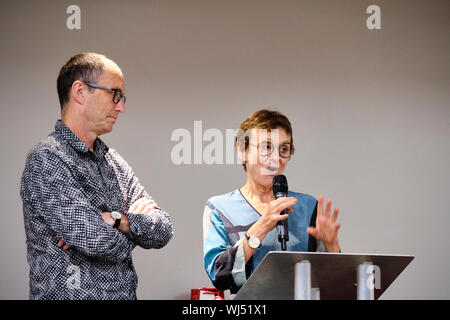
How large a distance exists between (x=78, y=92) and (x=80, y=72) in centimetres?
9

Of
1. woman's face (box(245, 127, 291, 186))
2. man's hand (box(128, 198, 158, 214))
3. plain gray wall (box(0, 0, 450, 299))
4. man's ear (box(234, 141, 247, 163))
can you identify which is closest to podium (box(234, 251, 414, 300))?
man's hand (box(128, 198, 158, 214))

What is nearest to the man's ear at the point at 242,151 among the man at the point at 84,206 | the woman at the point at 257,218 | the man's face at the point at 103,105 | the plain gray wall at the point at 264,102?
the woman at the point at 257,218

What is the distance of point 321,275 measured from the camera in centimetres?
224

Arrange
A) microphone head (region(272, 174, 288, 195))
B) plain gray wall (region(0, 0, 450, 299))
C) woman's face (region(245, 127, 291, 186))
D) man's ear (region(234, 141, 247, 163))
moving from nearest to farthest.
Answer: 1. microphone head (region(272, 174, 288, 195))
2. woman's face (region(245, 127, 291, 186))
3. man's ear (region(234, 141, 247, 163))
4. plain gray wall (region(0, 0, 450, 299))

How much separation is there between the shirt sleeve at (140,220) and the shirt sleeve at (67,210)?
9 centimetres

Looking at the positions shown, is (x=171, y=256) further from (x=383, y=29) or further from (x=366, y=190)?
(x=383, y=29)

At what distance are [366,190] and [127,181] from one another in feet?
8.53

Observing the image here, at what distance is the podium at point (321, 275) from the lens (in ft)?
6.87

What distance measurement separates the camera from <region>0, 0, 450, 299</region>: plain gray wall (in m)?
4.50

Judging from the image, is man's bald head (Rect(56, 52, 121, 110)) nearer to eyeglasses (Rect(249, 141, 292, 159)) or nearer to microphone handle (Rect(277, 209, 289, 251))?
eyeglasses (Rect(249, 141, 292, 159))

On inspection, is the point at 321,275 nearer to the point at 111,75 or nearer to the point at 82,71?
the point at 111,75

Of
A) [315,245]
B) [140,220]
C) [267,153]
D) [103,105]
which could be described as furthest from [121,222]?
[315,245]

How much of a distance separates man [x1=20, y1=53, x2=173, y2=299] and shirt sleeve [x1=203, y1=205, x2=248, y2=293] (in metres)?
0.29
